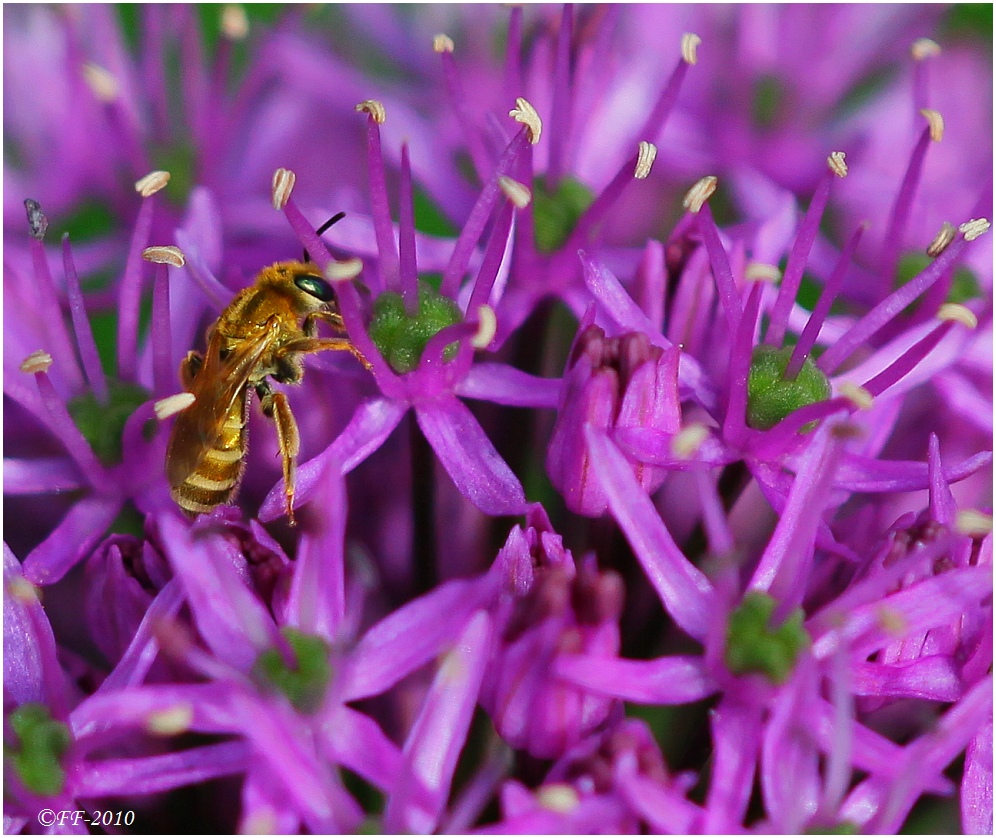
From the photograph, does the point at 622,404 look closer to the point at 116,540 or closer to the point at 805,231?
the point at 805,231

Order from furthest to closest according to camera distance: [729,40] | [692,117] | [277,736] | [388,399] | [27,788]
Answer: [729,40]
[692,117]
[388,399]
[27,788]
[277,736]

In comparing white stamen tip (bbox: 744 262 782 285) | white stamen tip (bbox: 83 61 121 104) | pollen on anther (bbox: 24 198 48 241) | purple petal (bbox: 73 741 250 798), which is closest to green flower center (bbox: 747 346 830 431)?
white stamen tip (bbox: 744 262 782 285)

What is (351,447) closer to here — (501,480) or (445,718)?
(501,480)

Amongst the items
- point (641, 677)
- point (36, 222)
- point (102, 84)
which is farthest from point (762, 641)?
point (102, 84)

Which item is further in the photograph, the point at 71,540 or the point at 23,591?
the point at 71,540

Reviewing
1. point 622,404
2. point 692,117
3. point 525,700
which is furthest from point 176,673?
point 692,117

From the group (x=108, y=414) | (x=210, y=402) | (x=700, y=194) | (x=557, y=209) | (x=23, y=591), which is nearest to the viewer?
(x=23, y=591)
